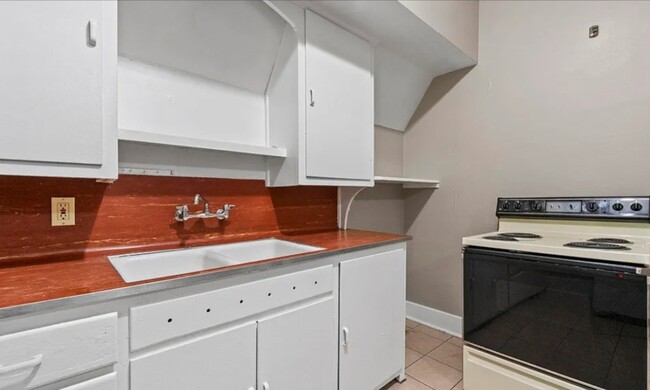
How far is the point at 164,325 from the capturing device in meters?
0.95

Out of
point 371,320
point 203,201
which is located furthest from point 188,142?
point 371,320

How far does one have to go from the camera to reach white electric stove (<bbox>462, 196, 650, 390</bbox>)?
3.91ft

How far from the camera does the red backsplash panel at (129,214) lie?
1.15 meters

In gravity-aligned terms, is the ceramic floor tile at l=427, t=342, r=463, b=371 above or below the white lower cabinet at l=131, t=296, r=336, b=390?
below

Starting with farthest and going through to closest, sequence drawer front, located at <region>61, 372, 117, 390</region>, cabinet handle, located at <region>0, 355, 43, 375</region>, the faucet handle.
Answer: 1. the faucet handle
2. drawer front, located at <region>61, 372, 117, 390</region>
3. cabinet handle, located at <region>0, 355, 43, 375</region>

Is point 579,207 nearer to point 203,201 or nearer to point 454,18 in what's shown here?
point 454,18

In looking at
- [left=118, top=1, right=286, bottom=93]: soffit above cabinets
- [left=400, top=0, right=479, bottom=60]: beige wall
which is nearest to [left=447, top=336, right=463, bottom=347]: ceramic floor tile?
[left=400, top=0, right=479, bottom=60]: beige wall

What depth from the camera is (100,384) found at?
841 mm

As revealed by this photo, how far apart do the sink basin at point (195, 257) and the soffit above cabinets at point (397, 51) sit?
1.35 meters

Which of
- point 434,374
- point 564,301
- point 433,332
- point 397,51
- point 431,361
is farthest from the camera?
point 433,332

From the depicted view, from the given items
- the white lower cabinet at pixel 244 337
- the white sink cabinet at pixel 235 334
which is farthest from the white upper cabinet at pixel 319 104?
the white lower cabinet at pixel 244 337

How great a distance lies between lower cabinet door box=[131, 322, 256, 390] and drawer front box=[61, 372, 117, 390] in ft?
0.16

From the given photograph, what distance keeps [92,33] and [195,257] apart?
0.99 metres

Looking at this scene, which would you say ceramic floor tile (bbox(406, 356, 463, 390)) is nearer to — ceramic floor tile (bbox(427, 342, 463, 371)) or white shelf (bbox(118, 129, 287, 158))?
ceramic floor tile (bbox(427, 342, 463, 371))
